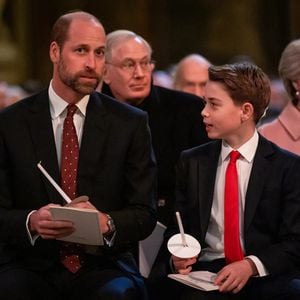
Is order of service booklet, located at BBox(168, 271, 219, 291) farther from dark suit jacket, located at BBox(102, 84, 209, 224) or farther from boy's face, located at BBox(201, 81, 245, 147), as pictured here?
dark suit jacket, located at BBox(102, 84, 209, 224)

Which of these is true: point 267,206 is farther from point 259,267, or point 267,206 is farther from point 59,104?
point 59,104

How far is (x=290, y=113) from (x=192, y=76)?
221 centimetres

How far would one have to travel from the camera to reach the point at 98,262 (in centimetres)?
381

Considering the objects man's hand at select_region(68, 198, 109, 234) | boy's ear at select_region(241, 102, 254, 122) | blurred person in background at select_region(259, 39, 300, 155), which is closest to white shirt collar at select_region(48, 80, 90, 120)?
man's hand at select_region(68, 198, 109, 234)

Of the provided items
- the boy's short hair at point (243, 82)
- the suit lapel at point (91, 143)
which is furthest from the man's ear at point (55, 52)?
the boy's short hair at point (243, 82)

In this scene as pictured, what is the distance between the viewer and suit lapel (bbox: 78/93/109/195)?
3812mm

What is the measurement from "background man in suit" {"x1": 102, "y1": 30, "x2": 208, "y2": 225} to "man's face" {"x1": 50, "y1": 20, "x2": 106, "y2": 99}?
966 mm

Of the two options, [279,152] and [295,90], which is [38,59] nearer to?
[295,90]

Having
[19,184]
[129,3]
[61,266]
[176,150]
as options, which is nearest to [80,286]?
[61,266]

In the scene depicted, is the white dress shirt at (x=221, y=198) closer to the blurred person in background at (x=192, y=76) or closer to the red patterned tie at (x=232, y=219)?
the red patterned tie at (x=232, y=219)

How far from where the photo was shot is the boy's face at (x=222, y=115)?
3.75 metres

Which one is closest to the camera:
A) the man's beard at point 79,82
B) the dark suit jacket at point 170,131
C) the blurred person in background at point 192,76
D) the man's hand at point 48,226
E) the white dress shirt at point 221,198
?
the man's hand at point 48,226

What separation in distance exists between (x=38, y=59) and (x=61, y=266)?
7492mm

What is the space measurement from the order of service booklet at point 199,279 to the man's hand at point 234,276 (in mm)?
33
